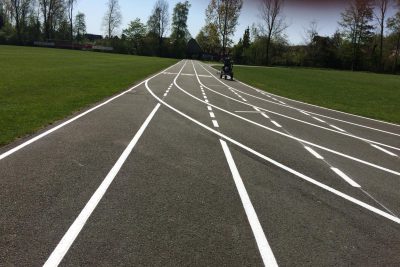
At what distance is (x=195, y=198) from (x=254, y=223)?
1063 mm

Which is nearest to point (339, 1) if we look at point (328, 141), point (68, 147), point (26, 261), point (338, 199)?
point (26, 261)

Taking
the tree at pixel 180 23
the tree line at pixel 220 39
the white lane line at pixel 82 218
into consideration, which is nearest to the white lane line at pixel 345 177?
the white lane line at pixel 82 218

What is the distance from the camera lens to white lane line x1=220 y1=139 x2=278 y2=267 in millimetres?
4035

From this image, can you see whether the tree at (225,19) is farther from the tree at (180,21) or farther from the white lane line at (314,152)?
the white lane line at (314,152)

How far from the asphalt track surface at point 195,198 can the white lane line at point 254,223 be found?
0.02 metres

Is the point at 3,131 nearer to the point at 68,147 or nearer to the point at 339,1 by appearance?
the point at 68,147

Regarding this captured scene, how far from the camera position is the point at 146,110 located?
13.6 meters

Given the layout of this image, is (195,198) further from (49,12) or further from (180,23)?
(180,23)

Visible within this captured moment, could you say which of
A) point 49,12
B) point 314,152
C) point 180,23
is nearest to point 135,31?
point 180,23

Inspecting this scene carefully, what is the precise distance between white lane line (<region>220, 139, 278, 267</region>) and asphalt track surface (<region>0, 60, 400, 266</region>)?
16mm

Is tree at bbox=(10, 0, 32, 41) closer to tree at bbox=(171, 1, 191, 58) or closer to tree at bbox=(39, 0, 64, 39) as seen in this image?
tree at bbox=(39, 0, 64, 39)

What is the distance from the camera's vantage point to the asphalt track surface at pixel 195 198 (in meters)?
4.07

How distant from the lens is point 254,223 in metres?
4.88

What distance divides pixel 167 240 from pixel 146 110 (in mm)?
9579
